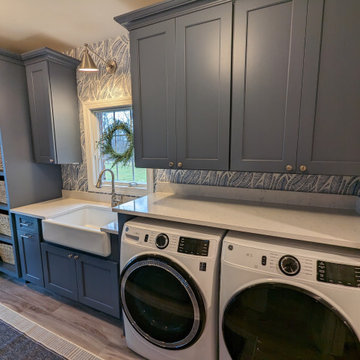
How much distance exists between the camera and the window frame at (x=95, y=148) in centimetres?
219

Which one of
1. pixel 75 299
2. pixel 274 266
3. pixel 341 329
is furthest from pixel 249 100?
pixel 75 299

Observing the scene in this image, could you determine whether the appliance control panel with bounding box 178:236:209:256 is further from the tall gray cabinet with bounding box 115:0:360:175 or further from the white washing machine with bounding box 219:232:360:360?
the tall gray cabinet with bounding box 115:0:360:175

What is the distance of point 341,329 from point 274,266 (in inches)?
14.0

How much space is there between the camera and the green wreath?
2.21 metres

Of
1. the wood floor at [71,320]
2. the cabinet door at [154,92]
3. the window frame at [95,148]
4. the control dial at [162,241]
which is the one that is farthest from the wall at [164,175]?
the wood floor at [71,320]

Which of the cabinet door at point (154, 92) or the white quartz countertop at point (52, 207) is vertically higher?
the cabinet door at point (154, 92)

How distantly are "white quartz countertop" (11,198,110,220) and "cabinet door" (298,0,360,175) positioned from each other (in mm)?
1989

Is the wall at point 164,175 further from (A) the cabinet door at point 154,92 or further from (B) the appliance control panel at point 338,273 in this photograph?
(B) the appliance control panel at point 338,273

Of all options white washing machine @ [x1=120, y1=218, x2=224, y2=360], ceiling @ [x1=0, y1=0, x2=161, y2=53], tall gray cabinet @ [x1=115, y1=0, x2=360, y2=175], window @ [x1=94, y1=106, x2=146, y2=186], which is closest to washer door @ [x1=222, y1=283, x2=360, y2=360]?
white washing machine @ [x1=120, y1=218, x2=224, y2=360]

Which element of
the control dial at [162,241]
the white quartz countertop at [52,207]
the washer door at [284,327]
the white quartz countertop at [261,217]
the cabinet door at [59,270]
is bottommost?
the cabinet door at [59,270]

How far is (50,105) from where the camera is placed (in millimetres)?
2221

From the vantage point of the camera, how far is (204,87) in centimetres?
141

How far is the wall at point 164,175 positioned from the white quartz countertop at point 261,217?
166mm

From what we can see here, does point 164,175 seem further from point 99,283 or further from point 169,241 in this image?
point 99,283
